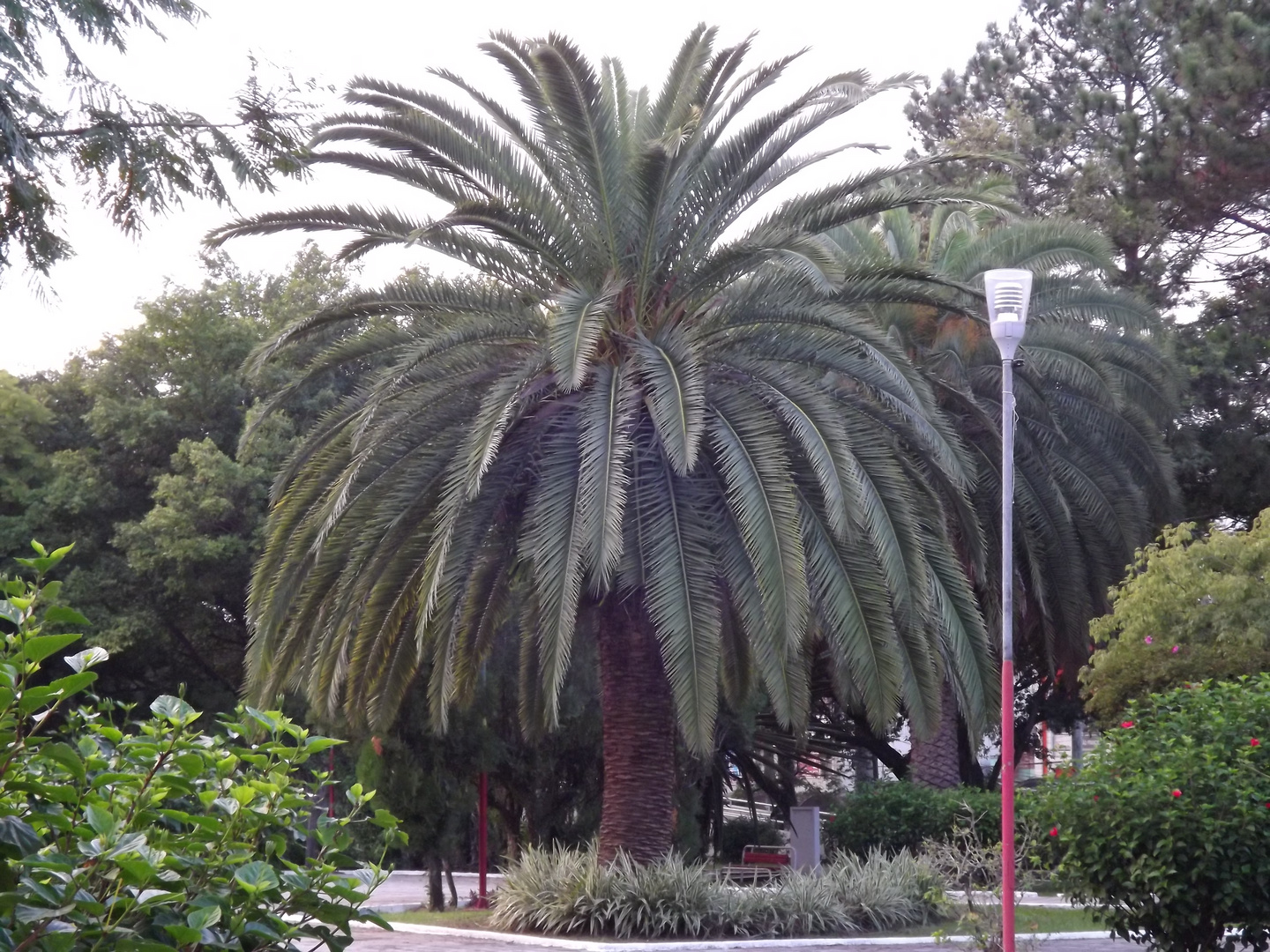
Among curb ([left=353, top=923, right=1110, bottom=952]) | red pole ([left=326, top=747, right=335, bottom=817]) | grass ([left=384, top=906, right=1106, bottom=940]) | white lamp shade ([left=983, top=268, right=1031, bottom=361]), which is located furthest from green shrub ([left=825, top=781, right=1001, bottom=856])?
white lamp shade ([left=983, top=268, right=1031, bottom=361])

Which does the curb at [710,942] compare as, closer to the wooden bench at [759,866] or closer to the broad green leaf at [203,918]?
the wooden bench at [759,866]

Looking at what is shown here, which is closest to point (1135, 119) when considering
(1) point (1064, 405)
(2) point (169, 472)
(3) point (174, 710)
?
(1) point (1064, 405)

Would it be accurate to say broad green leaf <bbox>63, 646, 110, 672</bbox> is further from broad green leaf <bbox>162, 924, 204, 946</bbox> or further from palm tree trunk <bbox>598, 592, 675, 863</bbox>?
palm tree trunk <bbox>598, 592, 675, 863</bbox>

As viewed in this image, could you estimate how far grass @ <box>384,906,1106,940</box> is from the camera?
44.8ft

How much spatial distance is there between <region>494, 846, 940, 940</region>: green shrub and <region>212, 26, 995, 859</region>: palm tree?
0.64 metres

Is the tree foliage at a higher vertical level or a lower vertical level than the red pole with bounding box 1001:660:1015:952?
higher

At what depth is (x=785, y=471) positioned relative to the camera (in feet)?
40.5

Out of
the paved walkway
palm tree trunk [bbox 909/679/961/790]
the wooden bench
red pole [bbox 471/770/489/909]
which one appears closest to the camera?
the paved walkway

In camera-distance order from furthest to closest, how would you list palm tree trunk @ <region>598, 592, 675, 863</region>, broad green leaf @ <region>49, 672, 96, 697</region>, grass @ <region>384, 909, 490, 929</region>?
grass @ <region>384, 909, 490, 929</region> < palm tree trunk @ <region>598, 592, 675, 863</region> < broad green leaf @ <region>49, 672, 96, 697</region>

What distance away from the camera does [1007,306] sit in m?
10.2

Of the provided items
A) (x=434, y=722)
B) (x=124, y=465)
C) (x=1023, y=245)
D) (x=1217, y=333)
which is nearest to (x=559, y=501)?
(x=434, y=722)

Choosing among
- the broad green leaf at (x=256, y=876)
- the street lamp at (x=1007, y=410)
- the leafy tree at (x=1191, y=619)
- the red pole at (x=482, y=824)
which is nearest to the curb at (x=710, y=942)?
the street lamp at (x=1007, y=410)

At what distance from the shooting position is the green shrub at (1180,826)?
8.93m

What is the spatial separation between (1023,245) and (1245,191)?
4.81m
